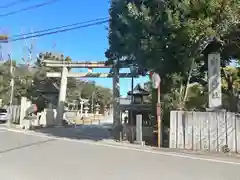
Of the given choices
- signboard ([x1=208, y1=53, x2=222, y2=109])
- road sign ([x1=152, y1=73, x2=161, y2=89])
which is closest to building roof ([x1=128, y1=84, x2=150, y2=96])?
road sign ([x1=152, y1=73, x2=161, y2=89])

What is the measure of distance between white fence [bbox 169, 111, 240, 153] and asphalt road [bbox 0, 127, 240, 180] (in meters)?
1.57

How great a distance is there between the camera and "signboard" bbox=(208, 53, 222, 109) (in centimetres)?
1406

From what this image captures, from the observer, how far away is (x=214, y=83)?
1425 cm

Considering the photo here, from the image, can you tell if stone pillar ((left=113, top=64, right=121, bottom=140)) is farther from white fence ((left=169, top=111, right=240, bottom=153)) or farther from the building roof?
white fence ((left=169, top=111, right=240, bottom=153))

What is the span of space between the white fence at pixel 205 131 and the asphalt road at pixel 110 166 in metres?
1.57

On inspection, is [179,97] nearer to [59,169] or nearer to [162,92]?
[162,92]

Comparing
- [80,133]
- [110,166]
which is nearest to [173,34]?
[110,166]

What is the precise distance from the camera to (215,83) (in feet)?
46.6

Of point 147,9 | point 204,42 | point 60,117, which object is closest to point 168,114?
point 204,42

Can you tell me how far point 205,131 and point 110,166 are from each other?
17.7ft

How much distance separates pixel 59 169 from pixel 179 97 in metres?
7.84

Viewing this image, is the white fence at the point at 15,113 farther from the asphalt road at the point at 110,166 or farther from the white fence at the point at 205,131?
the white fence at the point at 205,131

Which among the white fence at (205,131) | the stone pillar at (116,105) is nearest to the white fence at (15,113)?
the stone pillar at (116,105)

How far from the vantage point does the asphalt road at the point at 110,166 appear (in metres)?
7.96
